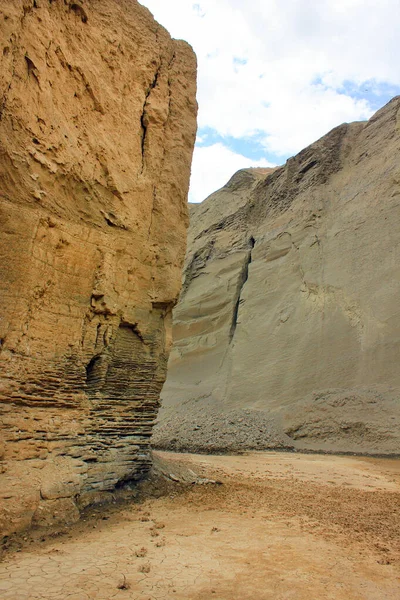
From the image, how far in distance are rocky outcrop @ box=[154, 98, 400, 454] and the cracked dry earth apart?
22.0 feet

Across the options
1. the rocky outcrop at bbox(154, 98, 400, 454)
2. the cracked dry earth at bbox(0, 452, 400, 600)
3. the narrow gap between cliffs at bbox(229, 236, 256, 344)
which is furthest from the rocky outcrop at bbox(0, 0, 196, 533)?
the narrow gap between cliffs at bbox(229, 236, 256, 344)

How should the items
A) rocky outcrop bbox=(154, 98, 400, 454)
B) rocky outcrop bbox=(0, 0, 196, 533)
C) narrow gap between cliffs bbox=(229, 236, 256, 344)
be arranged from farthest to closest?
narrow gap between cliffs bbox=(229, 236, 256, 344) → rocky outcrop bbox=(154, 98, 400, 454) → rocky outcrop bbox=(0, 0, 196, 533)

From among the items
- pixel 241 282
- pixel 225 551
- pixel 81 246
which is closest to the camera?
pixel 225 551

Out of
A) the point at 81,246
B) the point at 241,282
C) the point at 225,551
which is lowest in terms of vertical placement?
the point at 225,551

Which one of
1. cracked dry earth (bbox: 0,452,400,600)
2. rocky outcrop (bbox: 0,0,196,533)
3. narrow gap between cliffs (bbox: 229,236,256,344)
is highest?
narrow gap between cliffs (bbox: 229,236,256,344)

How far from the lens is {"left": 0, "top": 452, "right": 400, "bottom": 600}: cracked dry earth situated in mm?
2996

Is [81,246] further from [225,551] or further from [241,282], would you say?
[241,282]

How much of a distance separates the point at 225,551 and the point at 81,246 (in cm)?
411

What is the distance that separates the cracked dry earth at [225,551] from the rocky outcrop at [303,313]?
22.0 feet

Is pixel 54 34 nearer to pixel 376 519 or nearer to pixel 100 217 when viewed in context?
pixel 100 217

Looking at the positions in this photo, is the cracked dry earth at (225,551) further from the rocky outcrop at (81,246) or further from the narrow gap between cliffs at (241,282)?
the narrow gap between cliffs at (241,282)

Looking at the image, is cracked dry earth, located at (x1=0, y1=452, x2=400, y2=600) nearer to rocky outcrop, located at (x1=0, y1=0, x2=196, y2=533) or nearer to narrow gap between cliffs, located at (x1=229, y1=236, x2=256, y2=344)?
rocky outcrop, located at (x1=0, y1=0, x2=196, y2=533)

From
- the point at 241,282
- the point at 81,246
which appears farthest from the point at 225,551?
the point at 241,282

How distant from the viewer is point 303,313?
55.5 ft
